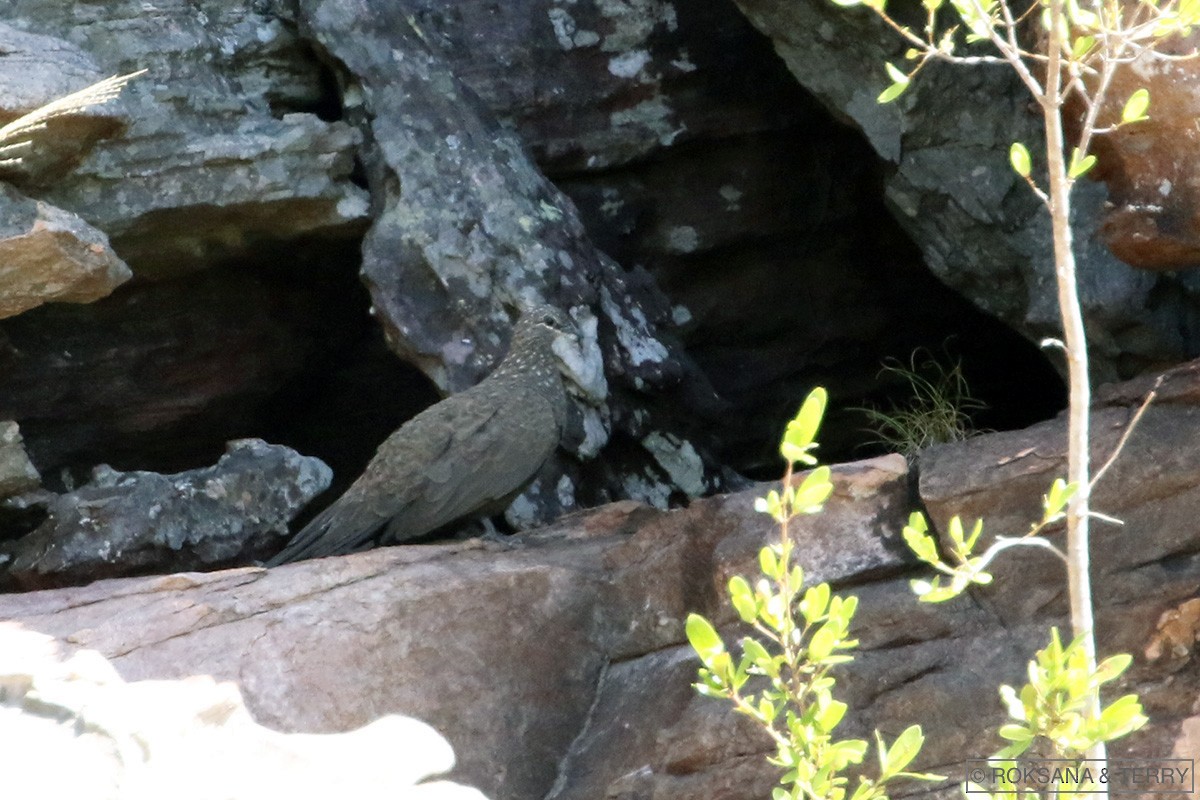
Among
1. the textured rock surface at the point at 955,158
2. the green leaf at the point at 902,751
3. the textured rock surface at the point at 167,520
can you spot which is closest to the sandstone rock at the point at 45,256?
the textured rock surface at the point at 167,520

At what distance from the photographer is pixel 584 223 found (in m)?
6.75

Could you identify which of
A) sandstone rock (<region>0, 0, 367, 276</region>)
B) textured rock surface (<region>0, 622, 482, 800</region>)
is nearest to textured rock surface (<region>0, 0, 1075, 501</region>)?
sandstone rock (<region>0, 0, 367, 276</region>)

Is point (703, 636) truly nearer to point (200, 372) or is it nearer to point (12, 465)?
point (12, 465)

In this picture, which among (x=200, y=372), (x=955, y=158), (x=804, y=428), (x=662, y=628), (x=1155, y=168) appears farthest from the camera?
(x=200, y=372)

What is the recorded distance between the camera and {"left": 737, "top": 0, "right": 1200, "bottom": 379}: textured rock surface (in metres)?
5.55

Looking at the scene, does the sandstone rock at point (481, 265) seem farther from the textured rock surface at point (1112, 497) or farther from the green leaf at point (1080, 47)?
the green leaf at point (1080, 47)

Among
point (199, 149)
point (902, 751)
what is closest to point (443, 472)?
point (199, 149)

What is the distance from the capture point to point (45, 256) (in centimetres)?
532

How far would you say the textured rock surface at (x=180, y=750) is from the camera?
2.09 m

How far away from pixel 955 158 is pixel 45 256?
11.2 feet

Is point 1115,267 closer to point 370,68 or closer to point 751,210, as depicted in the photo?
point 751,210

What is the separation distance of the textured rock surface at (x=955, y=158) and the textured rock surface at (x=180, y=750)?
372cm

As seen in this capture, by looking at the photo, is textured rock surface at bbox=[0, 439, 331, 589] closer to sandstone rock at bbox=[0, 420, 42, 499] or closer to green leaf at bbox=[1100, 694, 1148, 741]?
sandstone rock at bbox=[0, 420, 42, 499]

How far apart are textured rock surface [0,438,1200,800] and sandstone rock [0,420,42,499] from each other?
3.87 ft
